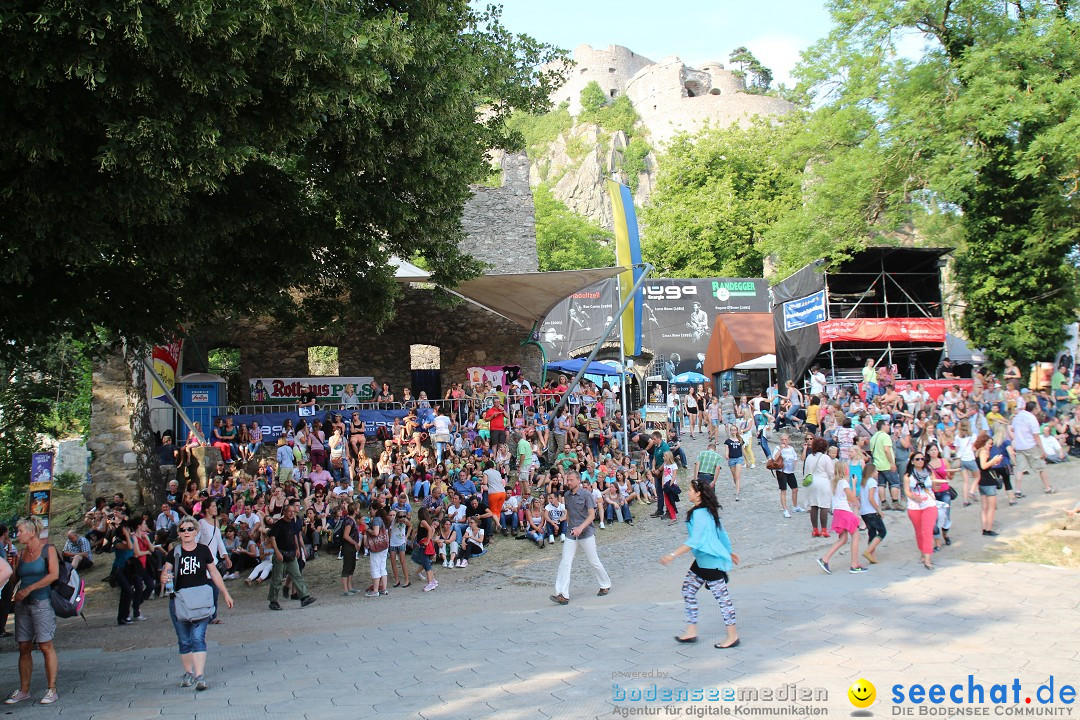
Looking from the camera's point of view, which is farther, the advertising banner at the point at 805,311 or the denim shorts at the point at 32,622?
the advertising banner at the point at 805,311

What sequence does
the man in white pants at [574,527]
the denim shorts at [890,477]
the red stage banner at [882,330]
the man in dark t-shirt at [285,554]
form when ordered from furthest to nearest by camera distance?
1. the red stage banner at [882,330]
2. the denim shorts at [890,477]
3. the man in dark t-shirt at [285,554]
4. the man in white pants at [574,527]

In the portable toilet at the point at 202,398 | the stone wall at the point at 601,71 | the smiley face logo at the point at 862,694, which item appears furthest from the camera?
the stone wall at the point at 601,71

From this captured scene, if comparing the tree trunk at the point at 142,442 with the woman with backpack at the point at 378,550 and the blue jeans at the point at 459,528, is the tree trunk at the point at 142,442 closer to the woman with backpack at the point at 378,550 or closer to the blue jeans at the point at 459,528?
the woman with backpack at the point at 378,550

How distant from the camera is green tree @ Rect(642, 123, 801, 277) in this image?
43.3 m

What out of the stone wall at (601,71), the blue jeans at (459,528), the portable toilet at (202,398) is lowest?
the blue jeans at (459,528)

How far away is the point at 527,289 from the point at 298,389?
7.18 metres

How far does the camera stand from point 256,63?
7074 mm

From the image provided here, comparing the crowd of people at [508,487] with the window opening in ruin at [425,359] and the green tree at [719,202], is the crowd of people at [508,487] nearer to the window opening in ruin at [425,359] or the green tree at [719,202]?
the window opening in ruin at [425,359]

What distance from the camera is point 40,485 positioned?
40.6 ft

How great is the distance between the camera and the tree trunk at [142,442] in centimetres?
1546

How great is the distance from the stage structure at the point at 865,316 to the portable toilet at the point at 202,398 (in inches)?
643

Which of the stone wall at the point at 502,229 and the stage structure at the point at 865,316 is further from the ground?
the stone wall at the point at 502,229

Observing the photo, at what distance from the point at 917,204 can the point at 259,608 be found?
882 inches

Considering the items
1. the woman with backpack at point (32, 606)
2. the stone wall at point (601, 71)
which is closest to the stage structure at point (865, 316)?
the woman with backpack at point (32, 606)
